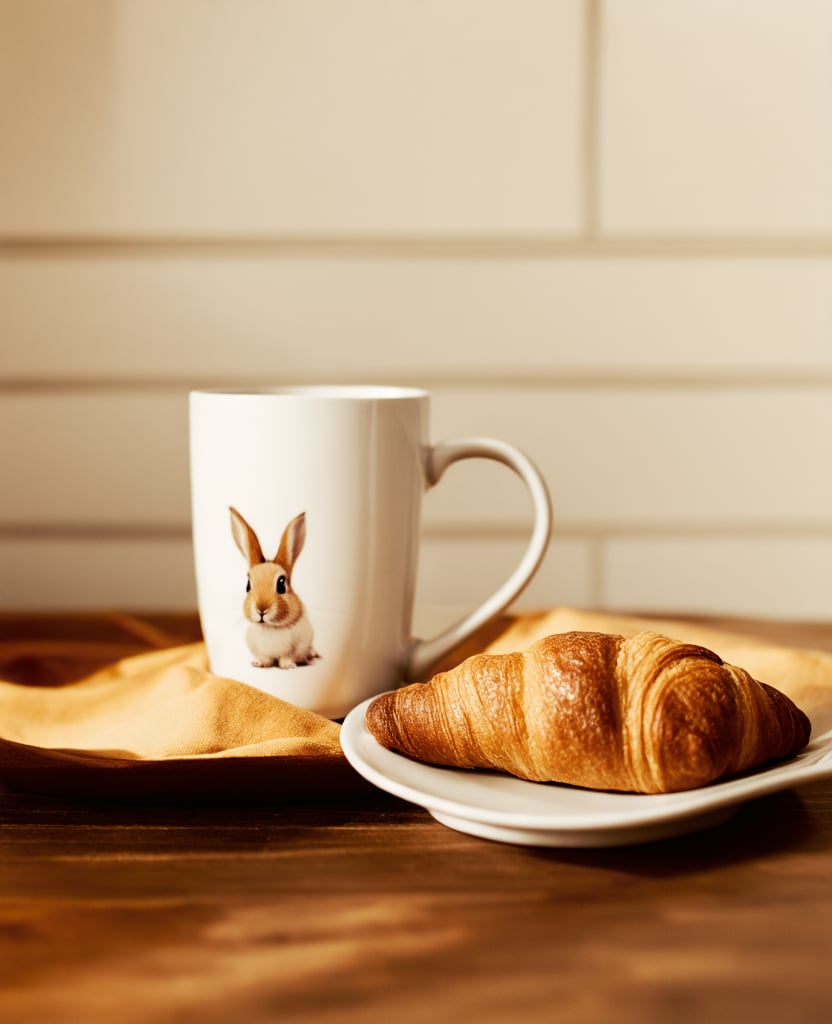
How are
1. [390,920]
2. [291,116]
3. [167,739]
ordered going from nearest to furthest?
[390,920] → [167,739] → [291,116]

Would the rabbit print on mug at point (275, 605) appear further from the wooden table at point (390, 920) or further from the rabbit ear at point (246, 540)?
the wooden table at point (390, 920)

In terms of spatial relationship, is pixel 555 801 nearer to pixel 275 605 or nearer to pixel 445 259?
pixel 275 605

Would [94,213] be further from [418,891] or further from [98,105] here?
[418,891]

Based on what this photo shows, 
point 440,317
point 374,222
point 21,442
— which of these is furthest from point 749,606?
point 21,442

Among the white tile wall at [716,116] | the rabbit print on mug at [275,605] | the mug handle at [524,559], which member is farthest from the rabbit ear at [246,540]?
the white tile wall at [716,116]

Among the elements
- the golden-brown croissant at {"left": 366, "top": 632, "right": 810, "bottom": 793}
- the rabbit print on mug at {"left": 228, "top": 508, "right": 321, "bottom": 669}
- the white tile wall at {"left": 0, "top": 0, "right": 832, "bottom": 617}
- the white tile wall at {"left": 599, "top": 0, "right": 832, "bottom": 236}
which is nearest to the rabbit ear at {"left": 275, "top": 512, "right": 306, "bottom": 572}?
the rabbit print on mug at {"left": 228, "top": 508, "right": 321, "bottom": 669}

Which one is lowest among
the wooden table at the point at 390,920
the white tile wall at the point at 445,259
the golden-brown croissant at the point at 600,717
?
the wooden table at the point at 390,920

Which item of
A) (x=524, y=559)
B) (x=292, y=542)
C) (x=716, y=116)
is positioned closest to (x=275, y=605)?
(x=292, y=542)
